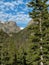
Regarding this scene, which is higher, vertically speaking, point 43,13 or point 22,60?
point 43,13

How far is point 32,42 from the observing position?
131ft

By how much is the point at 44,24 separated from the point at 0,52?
3162 centimetres

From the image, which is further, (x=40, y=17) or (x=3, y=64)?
(x=3, y=64)

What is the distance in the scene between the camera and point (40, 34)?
39688 millimetres

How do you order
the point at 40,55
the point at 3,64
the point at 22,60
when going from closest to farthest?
1. the point at 40,55
2. the point at 3,64
3. the point at 22,60

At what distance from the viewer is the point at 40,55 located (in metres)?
39.1

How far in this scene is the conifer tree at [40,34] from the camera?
3906cm

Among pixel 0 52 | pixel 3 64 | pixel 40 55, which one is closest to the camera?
pixel 40 55

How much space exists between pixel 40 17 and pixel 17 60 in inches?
1792

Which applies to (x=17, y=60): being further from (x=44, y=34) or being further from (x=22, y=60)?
(x=44, y=34)

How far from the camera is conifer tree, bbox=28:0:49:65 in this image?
128 ft

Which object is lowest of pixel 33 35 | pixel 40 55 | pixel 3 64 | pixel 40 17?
pixel 3 64

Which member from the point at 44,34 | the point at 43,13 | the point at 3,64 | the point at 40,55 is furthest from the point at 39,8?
the point at 3,64

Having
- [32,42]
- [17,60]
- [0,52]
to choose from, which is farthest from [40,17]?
[17,60]
